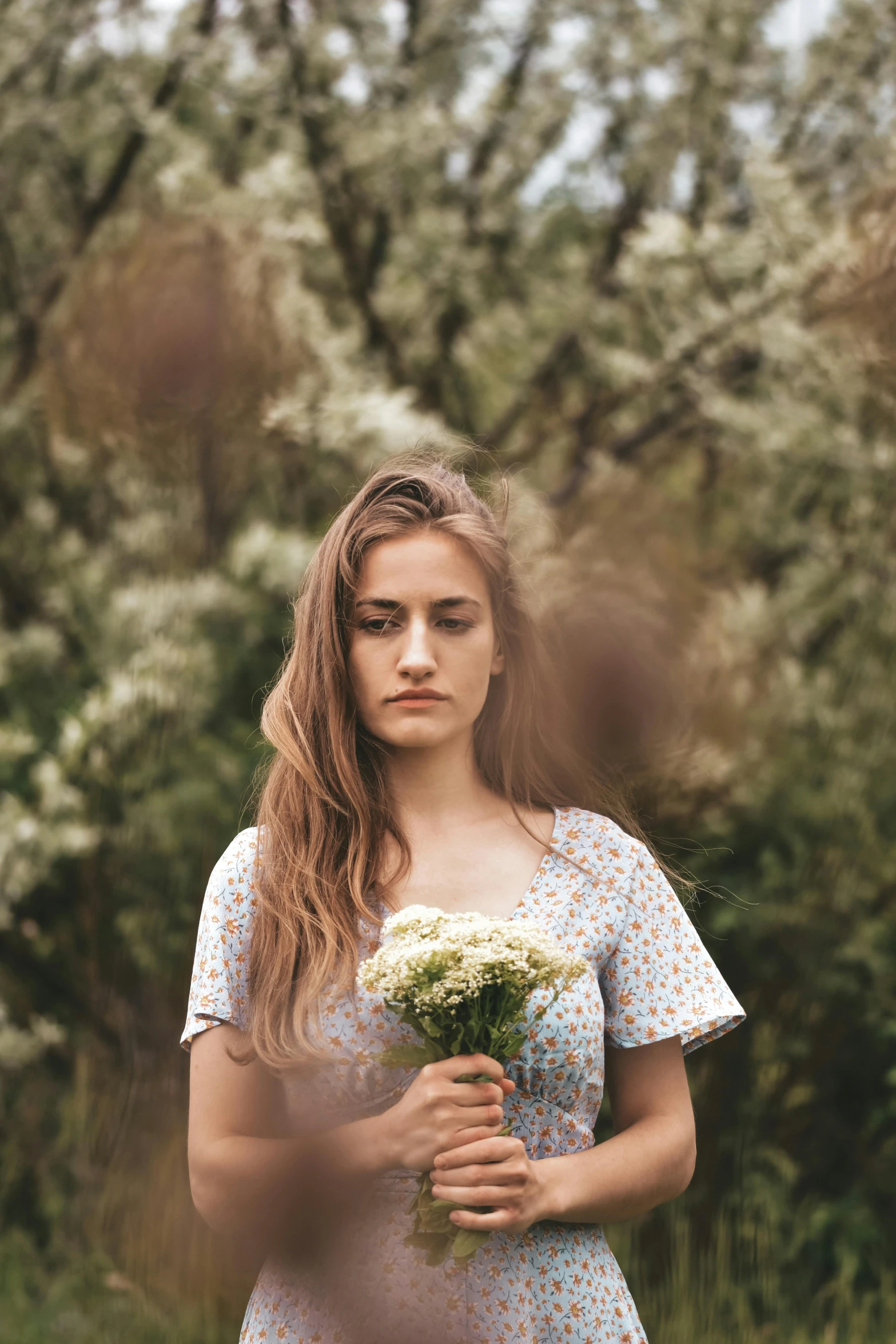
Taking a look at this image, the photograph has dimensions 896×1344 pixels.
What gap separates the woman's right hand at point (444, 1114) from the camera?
141cm

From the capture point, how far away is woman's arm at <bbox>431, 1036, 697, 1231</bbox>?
4.59 feet

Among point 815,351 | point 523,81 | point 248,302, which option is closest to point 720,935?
point 815,351

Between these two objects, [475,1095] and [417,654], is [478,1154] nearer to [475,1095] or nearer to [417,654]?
[475,1095]

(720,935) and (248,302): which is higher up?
(248,302)

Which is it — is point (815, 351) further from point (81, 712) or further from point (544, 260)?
point (81, 712)

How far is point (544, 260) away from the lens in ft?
15.3

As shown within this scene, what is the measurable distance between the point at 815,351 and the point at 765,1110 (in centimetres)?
224

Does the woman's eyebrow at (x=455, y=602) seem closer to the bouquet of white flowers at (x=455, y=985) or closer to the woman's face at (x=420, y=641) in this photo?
the woman's face at (x=420, y=641)

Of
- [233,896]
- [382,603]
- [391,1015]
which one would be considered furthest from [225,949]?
[382,603]

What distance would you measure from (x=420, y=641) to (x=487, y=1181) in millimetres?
634

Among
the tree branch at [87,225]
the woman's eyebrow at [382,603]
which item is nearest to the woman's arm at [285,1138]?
the woman's eyebrow at [382,603]

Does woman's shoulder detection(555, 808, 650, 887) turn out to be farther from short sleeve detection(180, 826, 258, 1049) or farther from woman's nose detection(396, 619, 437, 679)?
short sleeve detection(180, 826, 258, 1049)

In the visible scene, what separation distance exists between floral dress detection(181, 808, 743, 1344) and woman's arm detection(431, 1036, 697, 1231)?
0.05 m

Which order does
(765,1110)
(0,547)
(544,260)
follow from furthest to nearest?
(544,260)
(0,547)
(765,1110)
